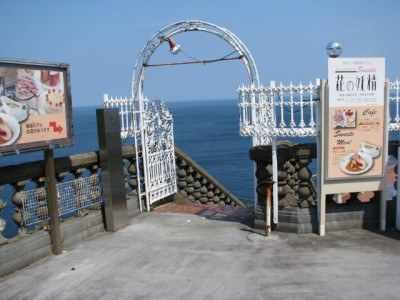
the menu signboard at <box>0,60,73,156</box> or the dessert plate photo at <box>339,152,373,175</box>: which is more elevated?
the menu signboard at <box>0,60,73,156</box>

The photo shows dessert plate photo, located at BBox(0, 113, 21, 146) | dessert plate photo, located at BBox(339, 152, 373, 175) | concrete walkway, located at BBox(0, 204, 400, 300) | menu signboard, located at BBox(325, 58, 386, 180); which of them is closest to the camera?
concrete walkway, located at BBox(0, 204, 400, 300)

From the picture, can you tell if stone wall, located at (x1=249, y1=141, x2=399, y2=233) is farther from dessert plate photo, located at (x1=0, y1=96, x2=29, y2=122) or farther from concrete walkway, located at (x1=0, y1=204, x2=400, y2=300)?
dessert plate photo, located at (x1=0, y1=96, x2=29, y2=122)

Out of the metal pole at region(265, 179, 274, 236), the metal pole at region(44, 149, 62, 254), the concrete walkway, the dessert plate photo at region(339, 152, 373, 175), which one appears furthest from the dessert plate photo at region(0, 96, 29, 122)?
the dessert plate photo at region(339, 152, 373, 175)

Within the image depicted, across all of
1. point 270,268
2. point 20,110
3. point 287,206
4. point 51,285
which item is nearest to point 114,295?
point 51,285

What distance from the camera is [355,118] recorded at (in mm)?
7348

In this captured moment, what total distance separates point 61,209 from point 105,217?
111 cm

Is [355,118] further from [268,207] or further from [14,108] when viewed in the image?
[14,108]

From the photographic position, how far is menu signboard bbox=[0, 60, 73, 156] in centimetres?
616

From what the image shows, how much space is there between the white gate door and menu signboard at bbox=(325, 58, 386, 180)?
4.34 metres

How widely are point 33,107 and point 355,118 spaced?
526cm

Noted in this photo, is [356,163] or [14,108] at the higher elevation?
[14,108]

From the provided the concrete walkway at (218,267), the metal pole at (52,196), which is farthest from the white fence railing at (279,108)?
the metal pole at (52,196)

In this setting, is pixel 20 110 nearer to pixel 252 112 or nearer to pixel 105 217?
pixel 105 217

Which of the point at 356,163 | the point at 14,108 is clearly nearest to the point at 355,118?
the point at 356,163
